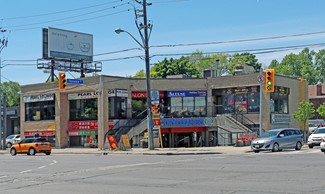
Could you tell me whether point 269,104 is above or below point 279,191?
above

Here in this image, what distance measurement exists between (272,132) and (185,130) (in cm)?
1354

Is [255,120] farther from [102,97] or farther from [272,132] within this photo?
[102,97]

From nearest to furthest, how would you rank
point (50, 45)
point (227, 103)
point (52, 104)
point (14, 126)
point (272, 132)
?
point (272, 132) < point (227, 103) < point (52, 104) < point (50, 45) < point (14, 126)

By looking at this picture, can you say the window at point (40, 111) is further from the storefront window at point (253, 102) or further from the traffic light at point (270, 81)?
the traffic light at point (270, 81)

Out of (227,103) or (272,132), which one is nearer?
(272,132)

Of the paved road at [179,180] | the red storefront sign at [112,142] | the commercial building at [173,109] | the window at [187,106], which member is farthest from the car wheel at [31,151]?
the paved road at [179,180]

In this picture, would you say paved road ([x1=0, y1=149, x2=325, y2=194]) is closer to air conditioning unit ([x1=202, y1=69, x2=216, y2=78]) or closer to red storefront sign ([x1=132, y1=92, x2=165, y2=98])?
red storefront sign ([x1=132, y1=92, x2=165, y2=98])

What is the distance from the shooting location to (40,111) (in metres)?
47.5

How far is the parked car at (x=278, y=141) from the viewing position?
2814cm

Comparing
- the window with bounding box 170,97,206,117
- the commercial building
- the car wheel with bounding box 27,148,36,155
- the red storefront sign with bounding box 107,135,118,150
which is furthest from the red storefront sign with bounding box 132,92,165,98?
the car wheel with bounding box 27,148,36,155

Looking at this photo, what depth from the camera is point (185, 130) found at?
41594mm

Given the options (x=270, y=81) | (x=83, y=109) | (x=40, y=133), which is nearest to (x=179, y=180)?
(x=270, y=81)

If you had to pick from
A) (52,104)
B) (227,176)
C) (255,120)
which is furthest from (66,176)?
(52,104)

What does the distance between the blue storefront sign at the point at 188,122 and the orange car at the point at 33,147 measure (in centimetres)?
1083
